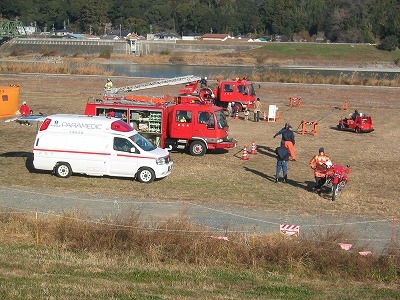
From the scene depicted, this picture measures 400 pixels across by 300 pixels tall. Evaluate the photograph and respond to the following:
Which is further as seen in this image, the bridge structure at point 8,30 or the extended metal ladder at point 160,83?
the bridge structure at point 8,30

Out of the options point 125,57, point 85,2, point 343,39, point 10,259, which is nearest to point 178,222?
point 10,259

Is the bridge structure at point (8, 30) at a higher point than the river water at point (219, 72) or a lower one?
higher

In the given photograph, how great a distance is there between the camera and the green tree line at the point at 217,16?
14775 cm

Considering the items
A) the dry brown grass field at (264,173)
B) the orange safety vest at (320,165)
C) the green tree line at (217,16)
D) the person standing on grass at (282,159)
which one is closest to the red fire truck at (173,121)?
the dry brown grass field at (264,173)

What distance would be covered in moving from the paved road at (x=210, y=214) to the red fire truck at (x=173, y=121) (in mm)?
6502

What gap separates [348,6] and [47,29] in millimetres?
81683

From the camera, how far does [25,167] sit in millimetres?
22359

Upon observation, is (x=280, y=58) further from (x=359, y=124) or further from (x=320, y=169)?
(x=320, y=169)

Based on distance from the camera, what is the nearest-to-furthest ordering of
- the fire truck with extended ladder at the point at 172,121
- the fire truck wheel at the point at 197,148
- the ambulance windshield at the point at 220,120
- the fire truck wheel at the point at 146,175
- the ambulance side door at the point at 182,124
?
the fire truck wheel at the point at 146,175 → the fire truck with extended ladder at the point at 172,121 → the ambulance side door at the point at 182,124 → the fire truck wheel at the point at 197,148 → the ambulance windshield at the point at 220,120

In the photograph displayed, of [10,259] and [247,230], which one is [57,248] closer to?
[10,259]

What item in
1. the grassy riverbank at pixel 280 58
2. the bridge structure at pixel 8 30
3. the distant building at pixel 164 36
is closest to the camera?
the grassy riverbank at pixel 280 58

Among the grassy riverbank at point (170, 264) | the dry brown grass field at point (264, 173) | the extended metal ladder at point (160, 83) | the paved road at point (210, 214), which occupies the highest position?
the extended metal ladder at point (160, 83)

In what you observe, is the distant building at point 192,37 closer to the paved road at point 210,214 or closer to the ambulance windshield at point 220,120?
the ambulance windshield at point 220,120

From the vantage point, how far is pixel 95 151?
20.5 m
